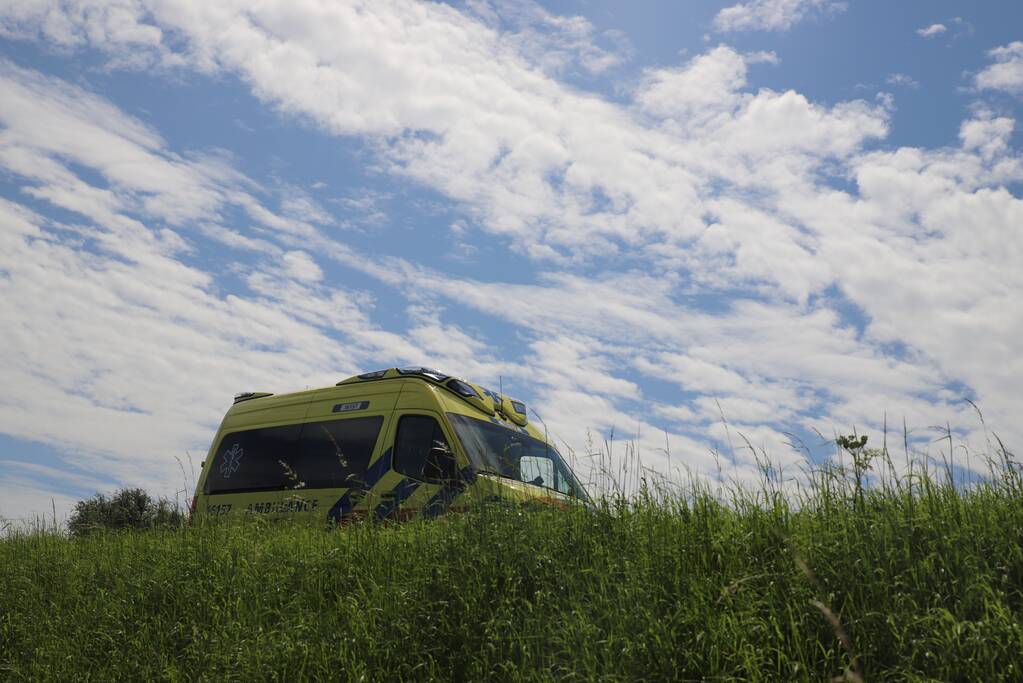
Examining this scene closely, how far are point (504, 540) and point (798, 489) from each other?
2.38 m

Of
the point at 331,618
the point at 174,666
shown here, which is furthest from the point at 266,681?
the point at 174,666

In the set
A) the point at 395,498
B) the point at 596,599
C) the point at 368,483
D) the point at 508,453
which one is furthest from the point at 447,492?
the point at 596,599

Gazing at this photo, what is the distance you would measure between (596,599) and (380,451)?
5799 millimetres

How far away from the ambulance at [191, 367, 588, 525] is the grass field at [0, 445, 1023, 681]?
5.29 feet

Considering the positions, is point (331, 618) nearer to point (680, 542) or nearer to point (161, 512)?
point (680, 542)

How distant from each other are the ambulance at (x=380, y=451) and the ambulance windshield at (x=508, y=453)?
0.06 feet

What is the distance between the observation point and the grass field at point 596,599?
449 centimetres

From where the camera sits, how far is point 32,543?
454 inches

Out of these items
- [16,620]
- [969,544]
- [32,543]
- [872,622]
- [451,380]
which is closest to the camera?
[872,622]

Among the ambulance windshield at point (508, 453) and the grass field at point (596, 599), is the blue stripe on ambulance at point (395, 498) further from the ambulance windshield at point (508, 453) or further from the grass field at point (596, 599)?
the grass field at point (596, 599)

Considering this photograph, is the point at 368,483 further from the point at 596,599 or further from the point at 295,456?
the point at 596,599

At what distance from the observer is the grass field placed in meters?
4.49

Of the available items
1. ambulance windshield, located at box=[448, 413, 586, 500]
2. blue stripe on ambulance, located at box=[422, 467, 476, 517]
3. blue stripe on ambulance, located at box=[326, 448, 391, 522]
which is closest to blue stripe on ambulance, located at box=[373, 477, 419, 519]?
blue stripe on ambulance, located at box=[326, 448, 391, 522]

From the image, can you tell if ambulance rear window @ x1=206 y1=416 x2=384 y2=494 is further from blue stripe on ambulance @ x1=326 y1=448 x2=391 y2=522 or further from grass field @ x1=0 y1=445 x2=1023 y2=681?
grass field @ x1=0 y1=445 x2=1023 y2=681
